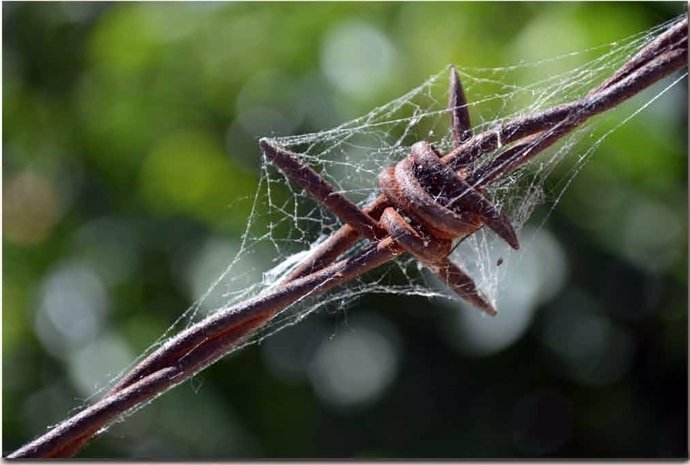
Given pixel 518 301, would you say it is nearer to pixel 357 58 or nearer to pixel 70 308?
pixel 357 58

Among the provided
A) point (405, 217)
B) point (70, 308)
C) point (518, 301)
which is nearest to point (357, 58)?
point (518, 301)

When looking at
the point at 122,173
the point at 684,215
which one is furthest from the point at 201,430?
the point at 684,215

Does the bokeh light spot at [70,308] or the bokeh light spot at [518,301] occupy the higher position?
the bokeh light spot at [70,308]

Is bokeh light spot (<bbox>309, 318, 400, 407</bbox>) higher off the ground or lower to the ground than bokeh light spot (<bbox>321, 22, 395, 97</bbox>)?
lower

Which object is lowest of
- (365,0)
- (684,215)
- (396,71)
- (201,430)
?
(684,215)

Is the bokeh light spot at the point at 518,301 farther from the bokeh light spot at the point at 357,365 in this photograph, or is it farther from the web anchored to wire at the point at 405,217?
the web anchored to wire at the point at 405,217

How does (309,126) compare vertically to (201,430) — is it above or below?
above

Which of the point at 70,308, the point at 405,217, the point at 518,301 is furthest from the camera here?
the point at 70,308

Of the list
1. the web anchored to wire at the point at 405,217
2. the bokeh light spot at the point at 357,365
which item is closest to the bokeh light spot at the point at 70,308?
the bokeh light spot at the point at 357,365

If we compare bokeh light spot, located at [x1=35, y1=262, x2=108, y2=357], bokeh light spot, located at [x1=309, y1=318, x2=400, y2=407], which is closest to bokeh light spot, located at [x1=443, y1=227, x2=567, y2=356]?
bokeh light spot, located at [x1=309, y1=318, x2=400, y2=407]

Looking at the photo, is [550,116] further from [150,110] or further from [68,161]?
[68,161]

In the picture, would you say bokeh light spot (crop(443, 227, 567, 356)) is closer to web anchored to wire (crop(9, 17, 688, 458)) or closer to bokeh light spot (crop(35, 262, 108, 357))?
bokeh light spot (crop(35, 262, 108, 357))
